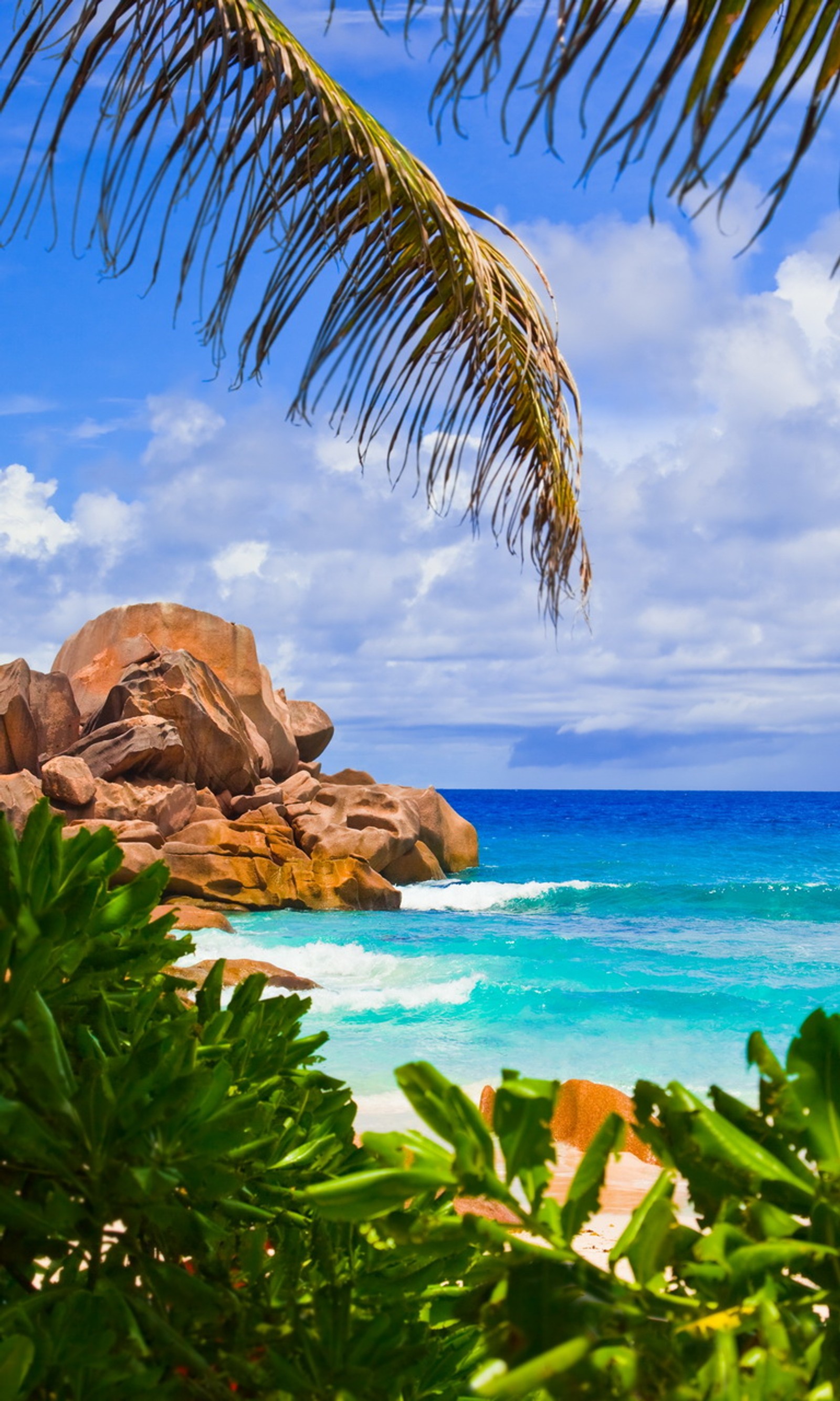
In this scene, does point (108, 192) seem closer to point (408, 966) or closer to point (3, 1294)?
point (3, 1294)

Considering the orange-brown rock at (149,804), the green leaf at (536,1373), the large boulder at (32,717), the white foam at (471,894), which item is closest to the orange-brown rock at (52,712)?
the large boulder at (32,717)

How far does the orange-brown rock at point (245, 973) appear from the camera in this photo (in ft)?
28.3

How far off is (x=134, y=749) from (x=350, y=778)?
6.34m

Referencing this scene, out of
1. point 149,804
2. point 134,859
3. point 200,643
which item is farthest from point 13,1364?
point 200,643

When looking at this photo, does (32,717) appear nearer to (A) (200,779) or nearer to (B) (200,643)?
(A) (200,779)

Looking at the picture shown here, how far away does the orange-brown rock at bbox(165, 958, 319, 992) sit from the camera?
28.3 feet

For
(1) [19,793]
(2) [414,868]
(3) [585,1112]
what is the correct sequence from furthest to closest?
(2) [414,868]
(1) [19,793]
(3) [585,1112]

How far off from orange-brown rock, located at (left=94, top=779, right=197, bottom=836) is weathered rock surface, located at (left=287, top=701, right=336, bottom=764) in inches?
251

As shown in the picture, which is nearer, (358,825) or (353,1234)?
(353,1234)

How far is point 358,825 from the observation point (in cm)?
2083

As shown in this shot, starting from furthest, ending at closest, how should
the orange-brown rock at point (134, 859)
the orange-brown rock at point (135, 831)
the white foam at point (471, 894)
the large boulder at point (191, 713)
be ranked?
the white foam at point (471, 894)
the large boulder at point (191, 713)
the orange-brown rock at point (135, 831)
the orange-brown rock at point (134, 859)

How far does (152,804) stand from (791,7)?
17.5m

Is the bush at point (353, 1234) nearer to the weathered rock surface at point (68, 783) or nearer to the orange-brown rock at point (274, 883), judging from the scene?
the orange-brown rock at point (274, 883)

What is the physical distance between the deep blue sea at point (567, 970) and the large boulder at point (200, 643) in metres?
5.15
